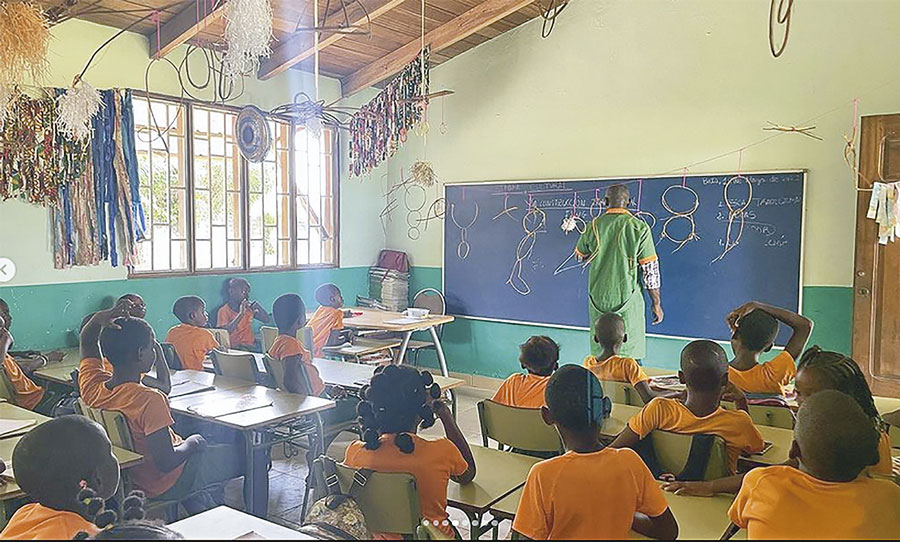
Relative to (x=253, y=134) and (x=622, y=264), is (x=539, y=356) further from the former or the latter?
(x=253, y=134)

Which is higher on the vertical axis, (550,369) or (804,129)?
(804,129)

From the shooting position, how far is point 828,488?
57.0 inches

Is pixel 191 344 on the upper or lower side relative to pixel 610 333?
lower

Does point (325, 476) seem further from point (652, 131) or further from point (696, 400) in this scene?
point (652, 131)

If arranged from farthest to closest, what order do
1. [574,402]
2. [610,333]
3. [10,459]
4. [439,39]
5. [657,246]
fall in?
[439,39] < [657,246] < [610,333] < [10,459] < [574,402]

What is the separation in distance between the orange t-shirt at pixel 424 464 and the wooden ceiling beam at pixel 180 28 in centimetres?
352

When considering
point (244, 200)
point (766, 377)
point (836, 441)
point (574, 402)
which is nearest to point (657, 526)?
point (574, 402)

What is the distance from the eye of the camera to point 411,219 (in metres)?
6.90

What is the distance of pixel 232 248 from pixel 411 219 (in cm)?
179

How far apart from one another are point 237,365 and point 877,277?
398 centimetres

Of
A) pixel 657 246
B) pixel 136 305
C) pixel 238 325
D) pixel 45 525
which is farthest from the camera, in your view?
pixel 238 325

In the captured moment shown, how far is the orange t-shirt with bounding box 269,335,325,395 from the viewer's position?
376cm

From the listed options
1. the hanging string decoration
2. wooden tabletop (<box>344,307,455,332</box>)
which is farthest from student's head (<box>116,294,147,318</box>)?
the hanging string decoration

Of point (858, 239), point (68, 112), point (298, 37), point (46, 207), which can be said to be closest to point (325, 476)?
point (68, 112)
